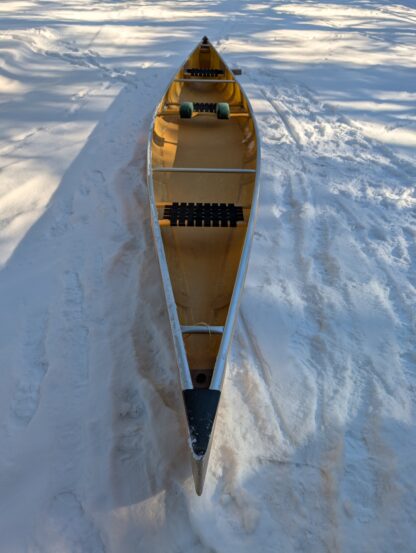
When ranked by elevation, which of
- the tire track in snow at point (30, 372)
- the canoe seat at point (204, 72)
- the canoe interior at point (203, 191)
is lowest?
the tire track in snow at point (30, 372)

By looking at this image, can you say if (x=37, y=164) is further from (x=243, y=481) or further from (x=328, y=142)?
(x=243, y=481)

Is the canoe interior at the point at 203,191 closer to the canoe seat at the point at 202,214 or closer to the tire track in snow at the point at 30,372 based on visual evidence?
the canoe seat at the point at 202,214

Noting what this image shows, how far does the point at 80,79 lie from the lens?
7852 millimetres

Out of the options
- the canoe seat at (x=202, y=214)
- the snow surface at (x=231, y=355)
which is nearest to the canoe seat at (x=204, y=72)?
the snow surface at (x=231, y=355)

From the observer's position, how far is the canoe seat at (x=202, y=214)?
376 centimetres

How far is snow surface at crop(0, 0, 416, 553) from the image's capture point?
225 centimetres

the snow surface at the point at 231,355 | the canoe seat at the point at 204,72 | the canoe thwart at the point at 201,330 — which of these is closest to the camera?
the snow surface at the point at 231,355

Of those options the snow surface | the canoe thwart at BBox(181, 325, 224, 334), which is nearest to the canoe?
the canoe thwart at BBox(181, 325, 224, 334)

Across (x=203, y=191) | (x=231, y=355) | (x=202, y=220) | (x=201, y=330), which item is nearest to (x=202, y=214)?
(x=202, y=220)

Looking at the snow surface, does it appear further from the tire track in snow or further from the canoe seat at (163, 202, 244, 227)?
the canoe seat at (163, 202, 244, 227)

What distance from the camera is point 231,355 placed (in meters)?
3.07

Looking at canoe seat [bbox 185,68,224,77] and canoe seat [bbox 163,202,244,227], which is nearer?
canoe seat [bbox 163,202,244,227]

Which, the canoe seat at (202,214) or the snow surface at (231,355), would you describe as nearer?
the snow surface at (231,355)

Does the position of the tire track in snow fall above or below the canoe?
below
